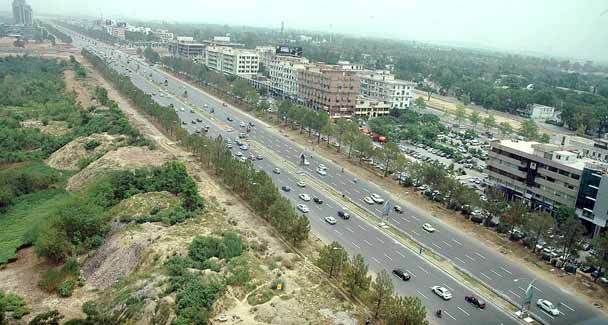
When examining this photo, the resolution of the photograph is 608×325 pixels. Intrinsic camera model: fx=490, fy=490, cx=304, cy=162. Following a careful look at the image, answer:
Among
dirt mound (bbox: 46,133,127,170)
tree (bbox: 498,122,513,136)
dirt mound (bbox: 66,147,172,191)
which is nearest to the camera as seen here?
dirt mound (bbox: 66,147,172,191)

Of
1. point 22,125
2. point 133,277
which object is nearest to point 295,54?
point 22,125

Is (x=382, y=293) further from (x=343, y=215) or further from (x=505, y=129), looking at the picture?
(x=505, y=129)

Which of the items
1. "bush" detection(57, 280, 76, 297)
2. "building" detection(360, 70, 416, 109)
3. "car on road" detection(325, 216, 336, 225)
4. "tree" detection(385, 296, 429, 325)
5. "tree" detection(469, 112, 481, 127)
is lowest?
"bush" detection(57, 280, 76, 297)

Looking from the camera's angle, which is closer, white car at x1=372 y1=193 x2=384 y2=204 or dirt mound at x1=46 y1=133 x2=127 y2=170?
white car at x1=372 y1=193 x2=384 y2=204

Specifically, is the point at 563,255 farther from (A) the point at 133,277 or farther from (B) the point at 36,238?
(B) the point at 36,238

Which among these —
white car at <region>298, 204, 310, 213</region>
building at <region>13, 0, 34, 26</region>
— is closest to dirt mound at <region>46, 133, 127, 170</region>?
white car at <region>298, 204, 310, 213</region>

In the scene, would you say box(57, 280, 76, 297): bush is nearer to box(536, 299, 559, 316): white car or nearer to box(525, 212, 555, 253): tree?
box(536, 299, 559, 316): white car

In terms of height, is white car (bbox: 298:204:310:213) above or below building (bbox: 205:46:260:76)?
below
